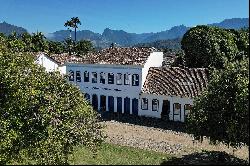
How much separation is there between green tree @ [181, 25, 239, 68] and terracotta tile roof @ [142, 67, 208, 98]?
26.8 feet

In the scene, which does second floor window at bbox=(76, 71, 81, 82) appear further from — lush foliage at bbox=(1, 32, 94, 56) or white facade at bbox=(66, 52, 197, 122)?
lush foliage at bbox=(1, 32, 94, 56)

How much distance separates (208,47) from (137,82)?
40.5 feet

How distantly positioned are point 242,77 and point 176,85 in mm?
18493

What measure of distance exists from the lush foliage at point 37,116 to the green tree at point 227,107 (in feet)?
23.0

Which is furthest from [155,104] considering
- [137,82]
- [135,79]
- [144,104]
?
[135,79]

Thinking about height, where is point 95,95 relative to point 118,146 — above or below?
above

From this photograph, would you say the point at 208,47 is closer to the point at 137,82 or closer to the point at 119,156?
the point at 137,82

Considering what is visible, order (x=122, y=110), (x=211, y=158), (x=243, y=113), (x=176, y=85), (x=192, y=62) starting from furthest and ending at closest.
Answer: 1. (x=192, y=62)
2. (x=122, y=110)
3. (x=176, y=85)
4. (x=211, y=158)
5. (x=243, y=113)

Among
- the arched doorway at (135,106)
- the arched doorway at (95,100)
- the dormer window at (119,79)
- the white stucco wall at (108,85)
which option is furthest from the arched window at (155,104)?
the arched doorway at (95,100)

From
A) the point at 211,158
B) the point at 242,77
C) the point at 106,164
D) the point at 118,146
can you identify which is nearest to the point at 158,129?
the point at 118,146

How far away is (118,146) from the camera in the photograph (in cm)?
3219

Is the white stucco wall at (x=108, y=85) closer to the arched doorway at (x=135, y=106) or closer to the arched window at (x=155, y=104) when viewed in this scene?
the arched doorway at (x=135, y=106)

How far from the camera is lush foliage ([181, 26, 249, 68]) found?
4988cm

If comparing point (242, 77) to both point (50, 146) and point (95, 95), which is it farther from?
point (95, 95)
